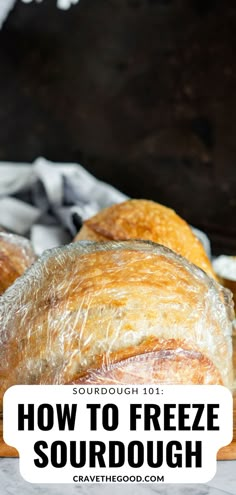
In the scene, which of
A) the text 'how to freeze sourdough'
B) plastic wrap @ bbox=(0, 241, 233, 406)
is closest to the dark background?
plastic wrap @ bbox=(0, 241, 233, 406)

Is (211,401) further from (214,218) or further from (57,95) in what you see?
(57,95)

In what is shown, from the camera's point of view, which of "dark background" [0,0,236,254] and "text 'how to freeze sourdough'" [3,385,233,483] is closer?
"text 'how to freeze sourdough'" [3,385,233,483]

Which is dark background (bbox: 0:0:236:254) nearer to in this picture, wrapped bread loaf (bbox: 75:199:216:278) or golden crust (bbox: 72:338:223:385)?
wrapped bread loaf (bbox: 75:199:216:278)

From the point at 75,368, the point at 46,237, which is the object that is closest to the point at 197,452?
the point at 75,368

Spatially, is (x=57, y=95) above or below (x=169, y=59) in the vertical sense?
below

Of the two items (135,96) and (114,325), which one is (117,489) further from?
(135,96)

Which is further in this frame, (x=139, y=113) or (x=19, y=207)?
(x=139, y=113)

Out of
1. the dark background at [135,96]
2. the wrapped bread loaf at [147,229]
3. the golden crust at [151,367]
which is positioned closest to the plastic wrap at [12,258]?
the wrapped bread loaf at [147,229]
